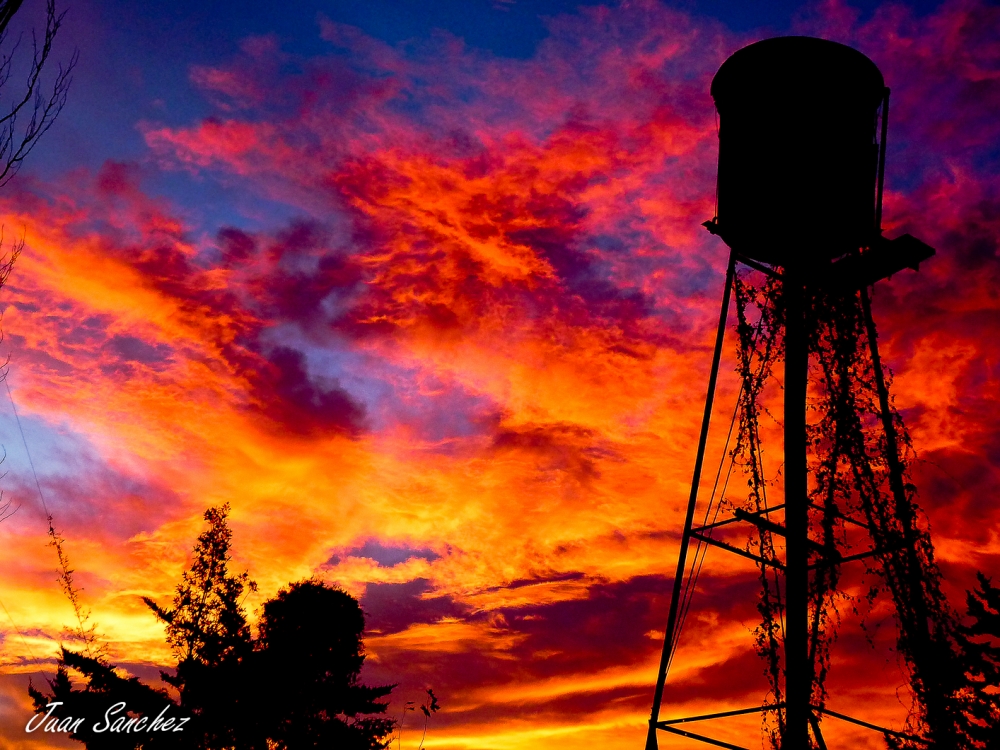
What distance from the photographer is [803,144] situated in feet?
38.2

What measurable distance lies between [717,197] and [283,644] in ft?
82.4

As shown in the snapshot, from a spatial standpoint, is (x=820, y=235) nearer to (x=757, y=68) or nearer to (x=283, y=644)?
(x=757, y=68)

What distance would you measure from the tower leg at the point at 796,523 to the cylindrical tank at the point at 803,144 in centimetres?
94

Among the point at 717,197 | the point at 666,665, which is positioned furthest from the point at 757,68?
the point at 666,665

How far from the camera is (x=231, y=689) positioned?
92.2 ft

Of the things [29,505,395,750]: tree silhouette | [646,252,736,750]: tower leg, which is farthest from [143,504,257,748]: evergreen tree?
[646,252,736,750]: tower leg

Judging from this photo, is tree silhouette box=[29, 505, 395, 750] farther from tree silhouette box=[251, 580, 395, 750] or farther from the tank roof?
the tank roof

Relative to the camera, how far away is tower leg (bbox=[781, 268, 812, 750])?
10.3 m

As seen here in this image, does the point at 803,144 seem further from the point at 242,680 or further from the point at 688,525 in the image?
the point at 242,680

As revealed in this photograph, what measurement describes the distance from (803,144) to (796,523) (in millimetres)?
5593

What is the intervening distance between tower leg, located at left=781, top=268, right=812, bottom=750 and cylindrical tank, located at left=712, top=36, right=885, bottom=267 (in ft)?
3.09

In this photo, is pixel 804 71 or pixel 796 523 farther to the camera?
pixel 804 71

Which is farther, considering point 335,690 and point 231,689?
point 335,690

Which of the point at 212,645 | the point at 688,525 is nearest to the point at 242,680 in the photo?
the point at 212,645
